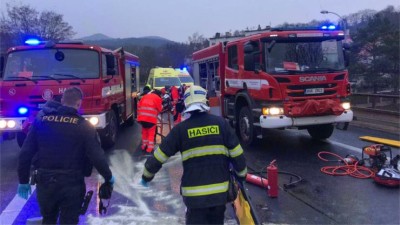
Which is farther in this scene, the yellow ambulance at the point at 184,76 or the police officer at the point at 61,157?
the yellow ambulance at the point at 184,76

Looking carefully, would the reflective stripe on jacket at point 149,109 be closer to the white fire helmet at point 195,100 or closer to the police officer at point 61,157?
the police officer at point 61,157

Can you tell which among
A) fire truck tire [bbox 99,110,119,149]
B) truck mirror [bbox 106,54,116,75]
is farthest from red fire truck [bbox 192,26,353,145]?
fire truck tire [bbox 99,110,119,149]

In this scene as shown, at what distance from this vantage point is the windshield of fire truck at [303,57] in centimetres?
873

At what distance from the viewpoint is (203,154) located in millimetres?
3322

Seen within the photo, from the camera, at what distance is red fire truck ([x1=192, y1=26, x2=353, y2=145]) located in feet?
28.0

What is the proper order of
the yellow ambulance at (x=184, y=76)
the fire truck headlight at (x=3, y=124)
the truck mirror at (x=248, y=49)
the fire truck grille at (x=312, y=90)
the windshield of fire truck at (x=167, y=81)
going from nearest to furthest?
1. the fire truck headlight at (x=3, y=124)
2. the fire truck grille at (x=312, y=90)
3. the truck mirror at (x=248, y=49)
4. the windshield of fire truck at (x=167, y=81)
5. the yellow ambulance at (x=184, y=76)

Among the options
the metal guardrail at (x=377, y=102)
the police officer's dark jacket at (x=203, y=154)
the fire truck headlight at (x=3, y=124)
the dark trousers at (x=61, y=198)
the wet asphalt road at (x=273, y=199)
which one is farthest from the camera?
the metal guardrail at (x=377, y=102)

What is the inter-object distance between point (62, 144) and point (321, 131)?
310 inches

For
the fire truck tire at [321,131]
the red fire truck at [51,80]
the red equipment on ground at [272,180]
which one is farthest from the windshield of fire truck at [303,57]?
the red fire truck at [51,80]

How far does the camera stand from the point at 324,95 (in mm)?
8766

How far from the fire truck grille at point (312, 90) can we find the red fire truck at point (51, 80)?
403 centimetres

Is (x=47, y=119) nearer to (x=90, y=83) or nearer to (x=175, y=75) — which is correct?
(x=90, y=83)

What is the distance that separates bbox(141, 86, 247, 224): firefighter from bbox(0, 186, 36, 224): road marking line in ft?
9.15

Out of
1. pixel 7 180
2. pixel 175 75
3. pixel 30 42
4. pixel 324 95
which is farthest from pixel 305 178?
pixel 175 75
